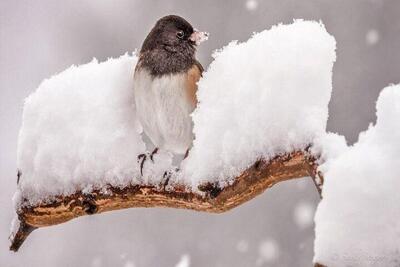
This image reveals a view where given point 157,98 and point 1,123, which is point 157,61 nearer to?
point 157,98

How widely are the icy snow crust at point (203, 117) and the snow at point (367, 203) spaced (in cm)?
19

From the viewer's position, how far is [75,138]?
164 cm

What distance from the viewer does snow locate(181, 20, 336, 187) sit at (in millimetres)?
1246

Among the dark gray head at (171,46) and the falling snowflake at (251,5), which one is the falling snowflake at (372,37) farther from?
the dark gray head at (171,46)

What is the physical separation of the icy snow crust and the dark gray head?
63 mm

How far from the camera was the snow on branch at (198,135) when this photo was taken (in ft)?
4.15

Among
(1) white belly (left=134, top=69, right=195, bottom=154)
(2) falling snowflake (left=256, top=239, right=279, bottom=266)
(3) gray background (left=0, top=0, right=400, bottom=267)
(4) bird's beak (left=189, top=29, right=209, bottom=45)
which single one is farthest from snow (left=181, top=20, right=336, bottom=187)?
(2) falling snowflake (left=256, top=239, right=279, bottom=266)

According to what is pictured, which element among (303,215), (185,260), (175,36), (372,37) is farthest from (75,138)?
(372,37)

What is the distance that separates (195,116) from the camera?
1472mm

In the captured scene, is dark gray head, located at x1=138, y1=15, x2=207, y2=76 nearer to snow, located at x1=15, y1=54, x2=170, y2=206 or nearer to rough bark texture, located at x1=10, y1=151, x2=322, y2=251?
snow, located at x1=15, y1=54, x2=170, y2=206

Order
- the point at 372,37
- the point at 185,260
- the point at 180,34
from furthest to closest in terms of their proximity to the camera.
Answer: the point at 372,37 → the point at 185,260 → the point at 180,34

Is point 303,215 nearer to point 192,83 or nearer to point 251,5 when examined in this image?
point 251,5

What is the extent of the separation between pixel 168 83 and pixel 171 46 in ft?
0.44

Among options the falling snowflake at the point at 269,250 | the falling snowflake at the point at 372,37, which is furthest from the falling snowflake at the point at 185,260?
the falling snowflake at the point at 372,37
